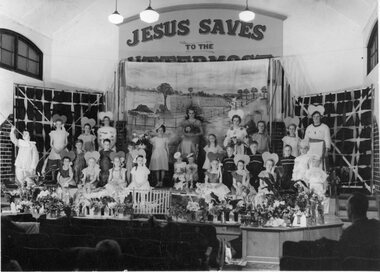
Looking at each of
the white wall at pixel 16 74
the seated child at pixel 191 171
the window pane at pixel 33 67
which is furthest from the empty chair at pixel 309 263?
the window pane at pixel 33 67

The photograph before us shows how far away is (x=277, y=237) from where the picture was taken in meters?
5.82

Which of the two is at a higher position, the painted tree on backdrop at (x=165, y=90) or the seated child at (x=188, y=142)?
the painted tree on backdrop at (x=165, y=90)

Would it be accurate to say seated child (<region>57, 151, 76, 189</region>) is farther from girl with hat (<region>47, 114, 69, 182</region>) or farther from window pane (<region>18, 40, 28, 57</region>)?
window pane (<region>18, 40, 28, 57</region>)

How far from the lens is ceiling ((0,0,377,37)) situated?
19.7 ft

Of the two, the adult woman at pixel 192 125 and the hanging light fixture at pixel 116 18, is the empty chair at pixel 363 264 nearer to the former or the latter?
the adult woman at pixel 192 125

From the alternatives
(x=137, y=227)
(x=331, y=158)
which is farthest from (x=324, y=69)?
(x=137, y=227)

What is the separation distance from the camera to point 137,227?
20.4ft

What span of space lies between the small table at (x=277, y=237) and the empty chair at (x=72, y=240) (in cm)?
189

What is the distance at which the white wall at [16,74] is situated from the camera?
20.5ft

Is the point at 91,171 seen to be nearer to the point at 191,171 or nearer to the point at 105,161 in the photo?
the point at 105,161

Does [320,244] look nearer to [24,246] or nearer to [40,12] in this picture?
[24,246]

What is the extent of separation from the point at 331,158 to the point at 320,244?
1.01 meters

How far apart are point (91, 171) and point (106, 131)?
0.56m

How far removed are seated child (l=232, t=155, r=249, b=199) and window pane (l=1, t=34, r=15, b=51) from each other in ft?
10.3
